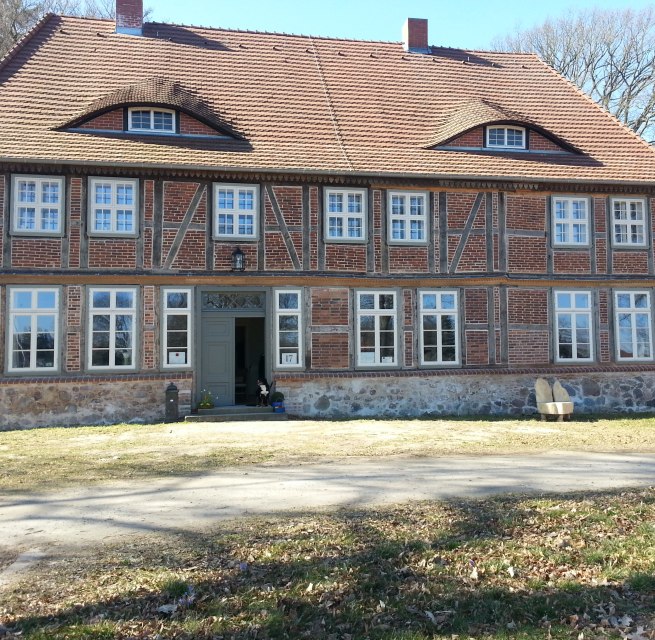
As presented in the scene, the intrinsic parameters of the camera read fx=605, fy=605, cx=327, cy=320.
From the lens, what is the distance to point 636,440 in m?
10.6

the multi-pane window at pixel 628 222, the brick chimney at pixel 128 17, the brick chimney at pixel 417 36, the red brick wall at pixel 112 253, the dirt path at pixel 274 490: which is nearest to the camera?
the dirt path at pixel 274 490

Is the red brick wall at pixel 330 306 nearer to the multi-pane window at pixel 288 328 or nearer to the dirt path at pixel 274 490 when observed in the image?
the multi-pane window at pixel 288 328

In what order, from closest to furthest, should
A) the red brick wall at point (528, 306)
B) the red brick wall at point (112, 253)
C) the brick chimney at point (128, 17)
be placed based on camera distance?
the red brick wall at point (112, 253), the red brick wall at point (528, 306), the brick chimney at point (128, 17)

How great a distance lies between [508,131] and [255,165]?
705 centimetres

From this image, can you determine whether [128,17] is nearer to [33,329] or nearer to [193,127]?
[193,127]

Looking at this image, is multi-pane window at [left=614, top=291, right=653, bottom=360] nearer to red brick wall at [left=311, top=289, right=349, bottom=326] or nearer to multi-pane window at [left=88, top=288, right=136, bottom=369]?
red brick wall at [left=311, top=289, right=349, bottom=326]

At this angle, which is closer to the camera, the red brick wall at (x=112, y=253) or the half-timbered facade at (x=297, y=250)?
the half-timbered facade at (x=297, y=250)

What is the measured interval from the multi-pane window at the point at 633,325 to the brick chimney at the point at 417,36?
10381 millimetres

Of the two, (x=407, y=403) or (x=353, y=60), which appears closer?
(x=407, y=403)

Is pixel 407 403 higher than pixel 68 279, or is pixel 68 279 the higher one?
pixel 68 279

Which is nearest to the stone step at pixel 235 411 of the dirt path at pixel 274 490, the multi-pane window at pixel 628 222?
the dirt path at pixel 274 490

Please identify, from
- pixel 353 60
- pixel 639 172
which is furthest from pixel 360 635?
pixel 353 60

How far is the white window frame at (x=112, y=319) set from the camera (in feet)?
43.1

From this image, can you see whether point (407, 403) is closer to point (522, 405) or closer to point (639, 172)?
point (522, 405)
